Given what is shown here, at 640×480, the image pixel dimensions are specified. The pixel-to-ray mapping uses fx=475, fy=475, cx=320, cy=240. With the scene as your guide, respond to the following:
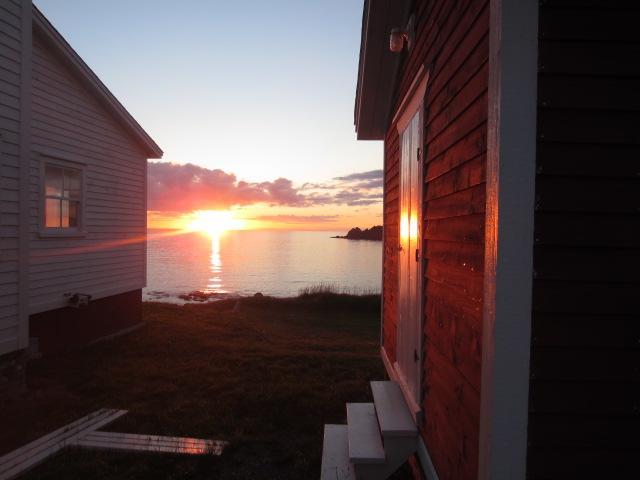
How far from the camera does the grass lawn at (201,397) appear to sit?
185 inches

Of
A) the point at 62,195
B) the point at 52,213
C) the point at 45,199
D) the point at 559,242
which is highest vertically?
the point at 62,195

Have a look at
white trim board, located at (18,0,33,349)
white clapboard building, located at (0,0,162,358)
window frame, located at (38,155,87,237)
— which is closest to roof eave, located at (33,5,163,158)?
white clapboard building, located at (0,0,162,358)

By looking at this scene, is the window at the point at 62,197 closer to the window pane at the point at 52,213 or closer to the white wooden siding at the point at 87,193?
the window pane at the point at 52,213

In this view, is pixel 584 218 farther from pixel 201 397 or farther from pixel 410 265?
pixel 201 397

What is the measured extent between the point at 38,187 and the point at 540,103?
8425 mm

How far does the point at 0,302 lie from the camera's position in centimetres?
625

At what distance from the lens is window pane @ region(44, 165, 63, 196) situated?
8.69 metres

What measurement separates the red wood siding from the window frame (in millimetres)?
7162

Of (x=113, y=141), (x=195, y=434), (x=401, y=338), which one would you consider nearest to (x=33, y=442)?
(x=195, y=434)

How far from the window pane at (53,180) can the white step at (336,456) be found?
6.94 m

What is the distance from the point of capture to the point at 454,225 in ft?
9.38

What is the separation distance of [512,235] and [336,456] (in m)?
3.02

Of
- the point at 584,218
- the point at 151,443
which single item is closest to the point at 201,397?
the point at 151,443

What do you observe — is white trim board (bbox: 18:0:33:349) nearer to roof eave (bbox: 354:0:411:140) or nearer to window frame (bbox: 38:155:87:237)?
window frame (bbox: 38:155:87:237)
